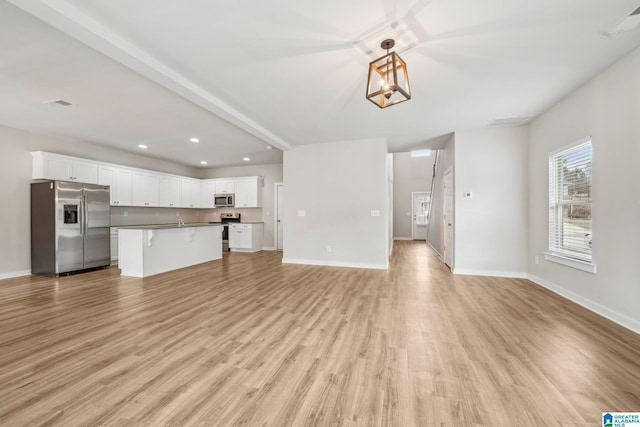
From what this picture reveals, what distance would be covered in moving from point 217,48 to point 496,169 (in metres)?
4.82

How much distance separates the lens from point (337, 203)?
216 inches

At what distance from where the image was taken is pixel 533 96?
3336mm

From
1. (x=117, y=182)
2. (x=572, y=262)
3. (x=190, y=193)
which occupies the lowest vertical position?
(x=572, y=262)

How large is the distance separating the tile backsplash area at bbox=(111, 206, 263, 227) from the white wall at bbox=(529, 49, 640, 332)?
7.47 metres

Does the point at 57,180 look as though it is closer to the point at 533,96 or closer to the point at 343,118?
the point at 343,118

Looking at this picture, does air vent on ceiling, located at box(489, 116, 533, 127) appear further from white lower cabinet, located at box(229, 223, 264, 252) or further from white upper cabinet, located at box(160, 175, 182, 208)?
white upper cabinet, located at box(160, 175, 182, 208)

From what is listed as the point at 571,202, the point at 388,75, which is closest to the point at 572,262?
the point at 571,202

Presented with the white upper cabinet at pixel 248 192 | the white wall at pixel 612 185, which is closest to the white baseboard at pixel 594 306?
the white wall at pixel 612 185

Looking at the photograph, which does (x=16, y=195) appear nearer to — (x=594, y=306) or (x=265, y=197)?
(x=265, y=197)

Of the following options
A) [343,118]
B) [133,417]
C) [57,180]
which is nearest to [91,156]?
[57,180]

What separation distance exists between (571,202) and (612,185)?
77 cm

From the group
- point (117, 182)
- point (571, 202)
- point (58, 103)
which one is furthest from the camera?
point (117, 182)

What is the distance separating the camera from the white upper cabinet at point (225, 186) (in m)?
8.08

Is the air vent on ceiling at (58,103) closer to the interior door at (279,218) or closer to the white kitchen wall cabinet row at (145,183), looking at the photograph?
the white kitchen wall cabinet row at (145,183)
